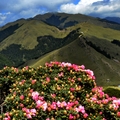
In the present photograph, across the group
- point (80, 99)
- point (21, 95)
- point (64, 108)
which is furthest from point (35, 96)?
point (80, 99)

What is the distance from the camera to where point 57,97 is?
1134cm

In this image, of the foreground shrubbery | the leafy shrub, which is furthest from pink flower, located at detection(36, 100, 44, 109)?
the leafy shrub

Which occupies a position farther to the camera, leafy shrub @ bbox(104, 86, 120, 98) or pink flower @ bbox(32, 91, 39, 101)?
leafy shrub @ bbox(104, 86, 120, 98)

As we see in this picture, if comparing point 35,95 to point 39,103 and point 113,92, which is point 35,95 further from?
point 113,92

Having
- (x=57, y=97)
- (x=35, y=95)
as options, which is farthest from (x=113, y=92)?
(x=35, y=95)

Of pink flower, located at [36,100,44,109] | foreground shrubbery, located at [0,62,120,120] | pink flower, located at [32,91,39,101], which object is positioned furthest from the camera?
pink flower, located at [32,91,39,101]

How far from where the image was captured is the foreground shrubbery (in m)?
10.2

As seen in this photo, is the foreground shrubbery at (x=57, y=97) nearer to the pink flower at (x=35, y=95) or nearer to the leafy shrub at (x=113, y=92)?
the pink flower at (x=35, y=95)

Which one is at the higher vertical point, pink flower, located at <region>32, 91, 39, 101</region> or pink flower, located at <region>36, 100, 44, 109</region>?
pink flower, located at <region>32, 91, 39, 101</region>

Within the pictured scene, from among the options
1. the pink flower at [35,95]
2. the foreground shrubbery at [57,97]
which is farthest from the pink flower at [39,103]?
the pink flower at [35,95]

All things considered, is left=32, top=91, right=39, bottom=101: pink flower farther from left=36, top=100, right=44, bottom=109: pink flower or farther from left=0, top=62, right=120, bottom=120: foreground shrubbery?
left=36, top=100, right=44, bottom=109: pink flower

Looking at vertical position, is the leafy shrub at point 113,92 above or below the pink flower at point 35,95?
below

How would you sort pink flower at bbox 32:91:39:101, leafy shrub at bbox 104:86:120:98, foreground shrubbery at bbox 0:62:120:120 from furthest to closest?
leafy shrub at bbox 104:86:120:98
pink flower at bbox 32:91:39:101
foreground shrubbery at bbox 0:62:120:120

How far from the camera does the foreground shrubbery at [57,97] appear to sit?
1021cm
